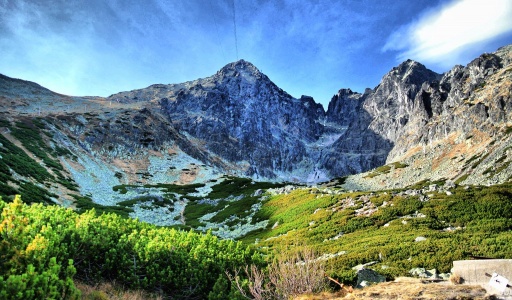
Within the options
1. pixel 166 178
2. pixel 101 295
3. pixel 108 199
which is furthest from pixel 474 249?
pixel 166 178

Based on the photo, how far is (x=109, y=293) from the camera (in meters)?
11.8

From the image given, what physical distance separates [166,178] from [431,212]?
105 metres

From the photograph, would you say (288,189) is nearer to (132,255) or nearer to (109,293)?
(132,255)

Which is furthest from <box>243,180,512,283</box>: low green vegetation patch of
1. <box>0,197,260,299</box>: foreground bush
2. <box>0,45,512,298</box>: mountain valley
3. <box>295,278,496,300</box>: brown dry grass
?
<box>0,197,260,299</box>: foreground bush

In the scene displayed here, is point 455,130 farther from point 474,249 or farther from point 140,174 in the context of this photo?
point 474,249

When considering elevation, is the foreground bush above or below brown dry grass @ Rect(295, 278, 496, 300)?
above

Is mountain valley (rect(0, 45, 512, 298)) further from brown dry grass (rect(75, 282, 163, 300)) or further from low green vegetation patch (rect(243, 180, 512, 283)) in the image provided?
brown dry grass (rect(75, 282, 163, 300))

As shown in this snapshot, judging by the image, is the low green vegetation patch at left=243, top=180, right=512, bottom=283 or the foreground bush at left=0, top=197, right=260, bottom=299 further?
the low green vegetation patch at left=243, top=180, right=512, bottom=283

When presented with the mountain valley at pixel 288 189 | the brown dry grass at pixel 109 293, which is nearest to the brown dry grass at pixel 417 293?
the mountain valley at pixel 288 189

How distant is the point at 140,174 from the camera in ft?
381

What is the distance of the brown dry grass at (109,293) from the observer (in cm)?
1044

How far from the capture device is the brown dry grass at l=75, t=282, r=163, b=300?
10.4 m

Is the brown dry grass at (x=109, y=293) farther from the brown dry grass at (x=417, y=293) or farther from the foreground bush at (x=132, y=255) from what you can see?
the brown dry grass at (x=417, y=293)

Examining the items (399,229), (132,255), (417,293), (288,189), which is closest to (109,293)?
(132,255)
